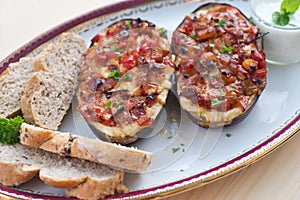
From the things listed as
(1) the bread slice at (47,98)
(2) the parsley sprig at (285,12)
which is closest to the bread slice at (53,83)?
(1) the bread slice at (47,98)

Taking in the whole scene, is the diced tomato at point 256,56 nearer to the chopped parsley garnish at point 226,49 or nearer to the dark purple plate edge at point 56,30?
the chopped parsley garnish at point 226,49

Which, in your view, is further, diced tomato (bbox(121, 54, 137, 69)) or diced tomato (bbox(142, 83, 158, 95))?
diced tomato (bbox(121, 54, 137, 69))

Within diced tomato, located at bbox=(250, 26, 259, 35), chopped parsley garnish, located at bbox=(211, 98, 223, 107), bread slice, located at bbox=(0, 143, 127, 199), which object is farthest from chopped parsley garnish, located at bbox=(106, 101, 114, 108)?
diced tomato, located at bbox=(250, 26, 259, 35)

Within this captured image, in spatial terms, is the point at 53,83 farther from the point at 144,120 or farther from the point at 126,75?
the point at 144,120

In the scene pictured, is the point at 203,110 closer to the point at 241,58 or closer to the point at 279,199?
the point at 241,58

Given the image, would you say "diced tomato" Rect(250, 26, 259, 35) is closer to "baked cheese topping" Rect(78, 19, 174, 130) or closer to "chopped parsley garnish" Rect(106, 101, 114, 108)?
"baked cheese topping" Rect(78, 19, 174, 130)

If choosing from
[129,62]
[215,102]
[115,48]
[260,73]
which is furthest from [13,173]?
[260,73]

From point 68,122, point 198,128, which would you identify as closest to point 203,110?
point 198,128
